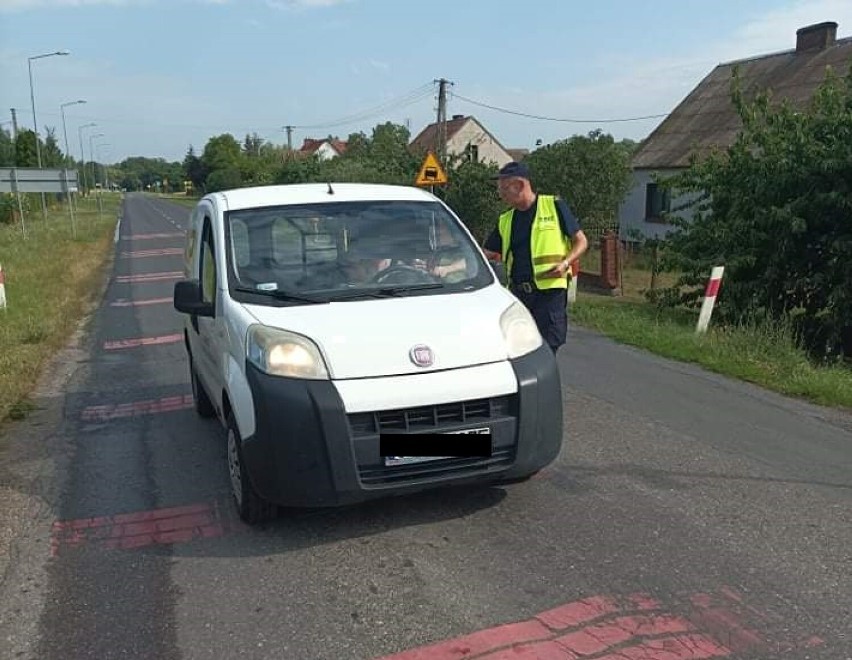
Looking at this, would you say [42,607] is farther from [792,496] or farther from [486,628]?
[792,496]

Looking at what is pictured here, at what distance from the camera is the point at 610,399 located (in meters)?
6.77

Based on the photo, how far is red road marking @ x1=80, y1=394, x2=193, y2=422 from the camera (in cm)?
677

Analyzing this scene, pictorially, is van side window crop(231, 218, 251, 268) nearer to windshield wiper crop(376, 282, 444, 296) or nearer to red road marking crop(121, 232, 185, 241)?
windshield wiper crop(376, 282, 444, 296)

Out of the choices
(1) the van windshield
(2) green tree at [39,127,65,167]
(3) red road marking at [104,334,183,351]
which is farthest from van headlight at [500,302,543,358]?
(2) green tree at [39,127,65,167]

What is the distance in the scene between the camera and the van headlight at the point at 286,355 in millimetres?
3793

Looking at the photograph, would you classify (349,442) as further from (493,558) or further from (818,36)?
(818,36)

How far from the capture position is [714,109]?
28578 millimetres

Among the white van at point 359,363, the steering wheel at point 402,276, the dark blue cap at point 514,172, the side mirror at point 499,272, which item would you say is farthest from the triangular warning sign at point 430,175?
the steering wheel at point 402,276

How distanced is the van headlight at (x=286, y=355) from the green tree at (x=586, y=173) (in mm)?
18995

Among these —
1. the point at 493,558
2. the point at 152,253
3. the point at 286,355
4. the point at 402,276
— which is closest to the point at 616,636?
the point at 493,558

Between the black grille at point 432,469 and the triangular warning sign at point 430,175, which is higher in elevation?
the triangular warning sign at point 430,175

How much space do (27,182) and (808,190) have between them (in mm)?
27371

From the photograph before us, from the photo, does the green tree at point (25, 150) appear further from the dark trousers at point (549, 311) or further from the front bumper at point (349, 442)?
the front bumper at point (349, 442)

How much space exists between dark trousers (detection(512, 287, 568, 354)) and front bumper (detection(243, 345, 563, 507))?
1.88 meters
